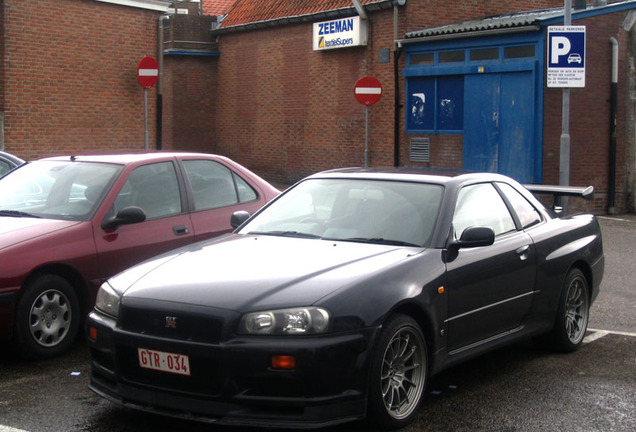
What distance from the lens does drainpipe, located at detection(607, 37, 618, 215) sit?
63.3 feet

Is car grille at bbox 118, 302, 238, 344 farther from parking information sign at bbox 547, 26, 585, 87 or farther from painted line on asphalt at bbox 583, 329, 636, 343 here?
parking information sign at bbox 547, 26, 585, 87

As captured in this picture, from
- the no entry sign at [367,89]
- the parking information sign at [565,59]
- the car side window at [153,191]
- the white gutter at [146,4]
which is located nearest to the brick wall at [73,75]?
the white gutter at [146,4]

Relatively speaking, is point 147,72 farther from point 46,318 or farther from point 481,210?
point 481,210

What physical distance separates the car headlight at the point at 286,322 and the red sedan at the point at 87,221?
252cm

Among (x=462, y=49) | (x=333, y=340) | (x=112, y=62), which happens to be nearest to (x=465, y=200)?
(x=333, y=340)

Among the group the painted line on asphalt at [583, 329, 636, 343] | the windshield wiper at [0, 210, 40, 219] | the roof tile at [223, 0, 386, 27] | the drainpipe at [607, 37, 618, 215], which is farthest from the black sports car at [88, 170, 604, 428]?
the roof tile at [223, 0, 386, 27]

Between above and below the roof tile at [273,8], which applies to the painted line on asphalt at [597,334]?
below

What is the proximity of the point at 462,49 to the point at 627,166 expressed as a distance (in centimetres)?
442

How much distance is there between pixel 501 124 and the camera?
20.0 metres

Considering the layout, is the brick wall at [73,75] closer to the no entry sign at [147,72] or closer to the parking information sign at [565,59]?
the no entry sign at [147,72]

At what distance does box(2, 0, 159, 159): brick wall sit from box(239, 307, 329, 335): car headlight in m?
16.2

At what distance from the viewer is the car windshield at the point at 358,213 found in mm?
5953

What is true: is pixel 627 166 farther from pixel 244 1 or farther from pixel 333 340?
pixel 333 340

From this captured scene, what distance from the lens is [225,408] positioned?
473cm
